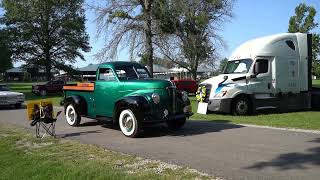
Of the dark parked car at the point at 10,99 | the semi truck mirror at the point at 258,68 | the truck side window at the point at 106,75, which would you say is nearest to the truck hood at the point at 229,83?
the semi truck mirror at the point at 258,68

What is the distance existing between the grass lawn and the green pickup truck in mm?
1754

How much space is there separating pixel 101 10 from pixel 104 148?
17.6 meters

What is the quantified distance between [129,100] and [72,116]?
12.6 feet

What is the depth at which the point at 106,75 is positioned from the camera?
1380 cm

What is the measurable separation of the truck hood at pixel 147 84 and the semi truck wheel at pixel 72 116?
295 cm

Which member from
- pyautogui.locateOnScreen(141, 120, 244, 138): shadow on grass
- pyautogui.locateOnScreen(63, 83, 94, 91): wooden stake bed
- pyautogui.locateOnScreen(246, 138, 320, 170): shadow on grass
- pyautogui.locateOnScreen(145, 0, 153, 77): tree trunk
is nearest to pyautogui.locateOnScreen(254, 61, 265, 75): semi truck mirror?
pyautogui.locateOnScreen(141, 120, 244, 138): shadow on grass

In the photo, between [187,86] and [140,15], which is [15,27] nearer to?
[187,86]

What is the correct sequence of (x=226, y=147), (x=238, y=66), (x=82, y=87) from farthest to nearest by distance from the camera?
1. (x=238, y=66)
2. (x=82, y=87)
3. (x=226, y=147)

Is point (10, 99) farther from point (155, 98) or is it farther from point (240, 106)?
point (155, 98)

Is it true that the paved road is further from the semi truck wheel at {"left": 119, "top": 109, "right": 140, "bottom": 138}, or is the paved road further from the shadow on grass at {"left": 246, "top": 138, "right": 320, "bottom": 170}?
the semi truck wheel at {"left": 119, "top": 109, "right": 140, "bottom": 138}

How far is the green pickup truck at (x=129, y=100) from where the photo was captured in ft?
39.7

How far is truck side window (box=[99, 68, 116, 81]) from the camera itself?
Answer: 13.5 m

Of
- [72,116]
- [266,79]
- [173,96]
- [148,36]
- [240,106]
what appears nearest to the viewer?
[173,96]

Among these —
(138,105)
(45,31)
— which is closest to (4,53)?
(45,31)
